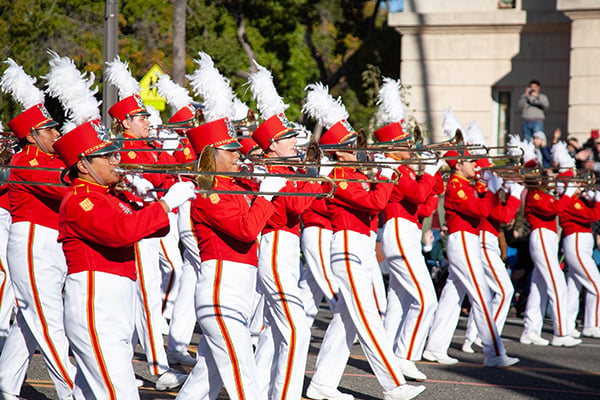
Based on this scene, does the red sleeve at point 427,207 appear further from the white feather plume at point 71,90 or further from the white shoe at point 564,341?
the white feather plume at point 71,90

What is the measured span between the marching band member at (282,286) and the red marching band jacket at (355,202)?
0.40m

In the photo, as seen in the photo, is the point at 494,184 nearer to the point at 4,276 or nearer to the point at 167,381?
the point at 167,381

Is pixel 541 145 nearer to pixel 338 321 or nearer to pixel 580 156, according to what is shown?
pixel 580 156

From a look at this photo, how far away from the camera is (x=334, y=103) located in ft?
24.4

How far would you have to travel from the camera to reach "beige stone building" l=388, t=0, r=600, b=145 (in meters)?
18.6

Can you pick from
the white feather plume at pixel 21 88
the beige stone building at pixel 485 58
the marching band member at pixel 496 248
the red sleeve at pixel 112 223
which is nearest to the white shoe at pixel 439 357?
the marching band member at pixel 496 248

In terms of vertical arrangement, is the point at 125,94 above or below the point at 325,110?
above

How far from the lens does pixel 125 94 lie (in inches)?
335

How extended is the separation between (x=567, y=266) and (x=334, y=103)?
456 cm

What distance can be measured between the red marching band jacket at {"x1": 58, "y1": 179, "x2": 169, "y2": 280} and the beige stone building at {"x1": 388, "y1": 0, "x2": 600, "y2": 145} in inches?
539

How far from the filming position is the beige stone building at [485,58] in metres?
18.6

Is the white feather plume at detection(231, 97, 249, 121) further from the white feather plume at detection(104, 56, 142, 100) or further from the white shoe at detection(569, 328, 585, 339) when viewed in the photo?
the white shoe at detection(569, 328, 585, 339)

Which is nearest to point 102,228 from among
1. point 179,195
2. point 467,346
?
point 179,195

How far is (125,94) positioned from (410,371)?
3506 mm
